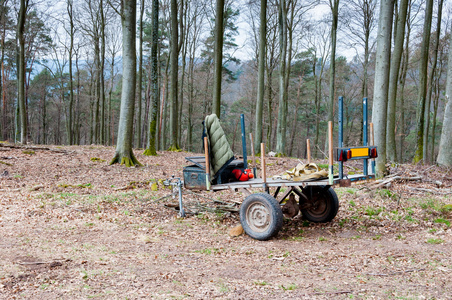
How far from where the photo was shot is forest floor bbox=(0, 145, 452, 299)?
3465 mm

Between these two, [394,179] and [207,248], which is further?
[394,179]

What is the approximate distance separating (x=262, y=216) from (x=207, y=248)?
1.10 m

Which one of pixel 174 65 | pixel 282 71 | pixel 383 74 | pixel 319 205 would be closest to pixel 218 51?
pixel 174 65

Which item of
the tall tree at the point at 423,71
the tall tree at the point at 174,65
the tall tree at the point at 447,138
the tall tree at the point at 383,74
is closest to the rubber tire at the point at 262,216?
the tall tree at the point at 383,74

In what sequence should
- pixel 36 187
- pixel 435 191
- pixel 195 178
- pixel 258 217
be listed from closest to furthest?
1. pixel 258 217
2. pixel 195 178
3. pixel 435 191
4. pixel 36 187

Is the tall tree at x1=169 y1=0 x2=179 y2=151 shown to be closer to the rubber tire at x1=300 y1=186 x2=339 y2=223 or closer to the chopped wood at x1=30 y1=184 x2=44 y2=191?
the chopped wood at x1=30 y1=184 x2=44 y2=191

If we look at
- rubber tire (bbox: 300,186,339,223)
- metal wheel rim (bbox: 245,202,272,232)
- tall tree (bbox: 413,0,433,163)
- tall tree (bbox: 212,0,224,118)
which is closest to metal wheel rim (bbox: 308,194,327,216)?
rubber tire (bbox: 300,186,339,223)

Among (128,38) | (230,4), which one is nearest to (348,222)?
(128,38)

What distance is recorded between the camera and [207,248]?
5.06 m

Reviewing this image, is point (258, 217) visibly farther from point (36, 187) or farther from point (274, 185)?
point (36, 187)

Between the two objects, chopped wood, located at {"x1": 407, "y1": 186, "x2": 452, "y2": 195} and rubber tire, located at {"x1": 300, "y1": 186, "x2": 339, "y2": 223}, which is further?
chopped wood, located at {"x1": 407, "y1": 186, "x2": 452, "y2": 195}

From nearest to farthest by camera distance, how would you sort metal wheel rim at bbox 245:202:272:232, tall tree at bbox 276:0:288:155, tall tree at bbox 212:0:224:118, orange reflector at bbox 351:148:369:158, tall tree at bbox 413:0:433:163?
orange reflector at bbox 351:148:369:158
metal wheel rim at bbox 245:202:272:232
tall tree at bbox 212:0:224:118
tall tree at bbox 413:0:433:163
tall tree at bbox 276:0:288:155

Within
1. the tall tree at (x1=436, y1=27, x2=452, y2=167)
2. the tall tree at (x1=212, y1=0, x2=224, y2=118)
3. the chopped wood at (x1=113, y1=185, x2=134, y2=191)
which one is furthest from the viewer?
the tall tree at (x1=212, y1=0, x2=224, y2=118)

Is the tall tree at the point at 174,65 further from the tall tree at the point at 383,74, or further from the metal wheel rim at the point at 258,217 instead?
the metal wheel rim at the point at 258,217
